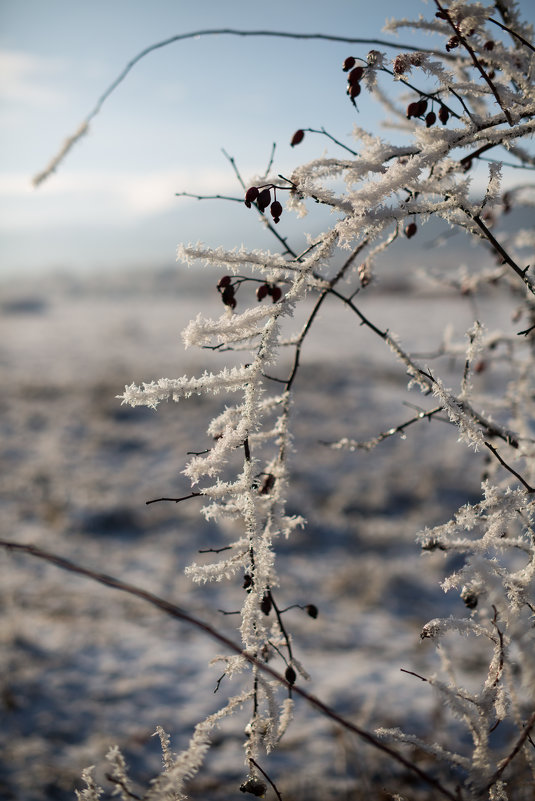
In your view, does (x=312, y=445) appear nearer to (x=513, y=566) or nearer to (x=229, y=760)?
(x=513, y=566)

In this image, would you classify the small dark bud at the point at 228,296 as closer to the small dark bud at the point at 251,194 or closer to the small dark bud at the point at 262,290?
the small dark bud at the point at 262,290

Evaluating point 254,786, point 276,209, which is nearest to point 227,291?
point 276,209

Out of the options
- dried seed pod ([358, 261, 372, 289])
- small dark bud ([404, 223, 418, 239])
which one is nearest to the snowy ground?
dried seed pod ([358, 261, 372, 289])

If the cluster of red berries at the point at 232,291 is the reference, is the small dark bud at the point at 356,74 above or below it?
above

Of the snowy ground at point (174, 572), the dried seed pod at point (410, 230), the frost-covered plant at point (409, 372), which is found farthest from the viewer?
the snowy ground at point (174, 572)

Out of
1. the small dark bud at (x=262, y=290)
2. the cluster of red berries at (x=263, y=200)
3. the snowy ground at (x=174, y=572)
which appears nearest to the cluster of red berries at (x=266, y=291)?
the small dark bud at (x=262, y=290)

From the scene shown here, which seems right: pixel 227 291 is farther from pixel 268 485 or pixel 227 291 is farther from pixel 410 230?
pixel 410 230
